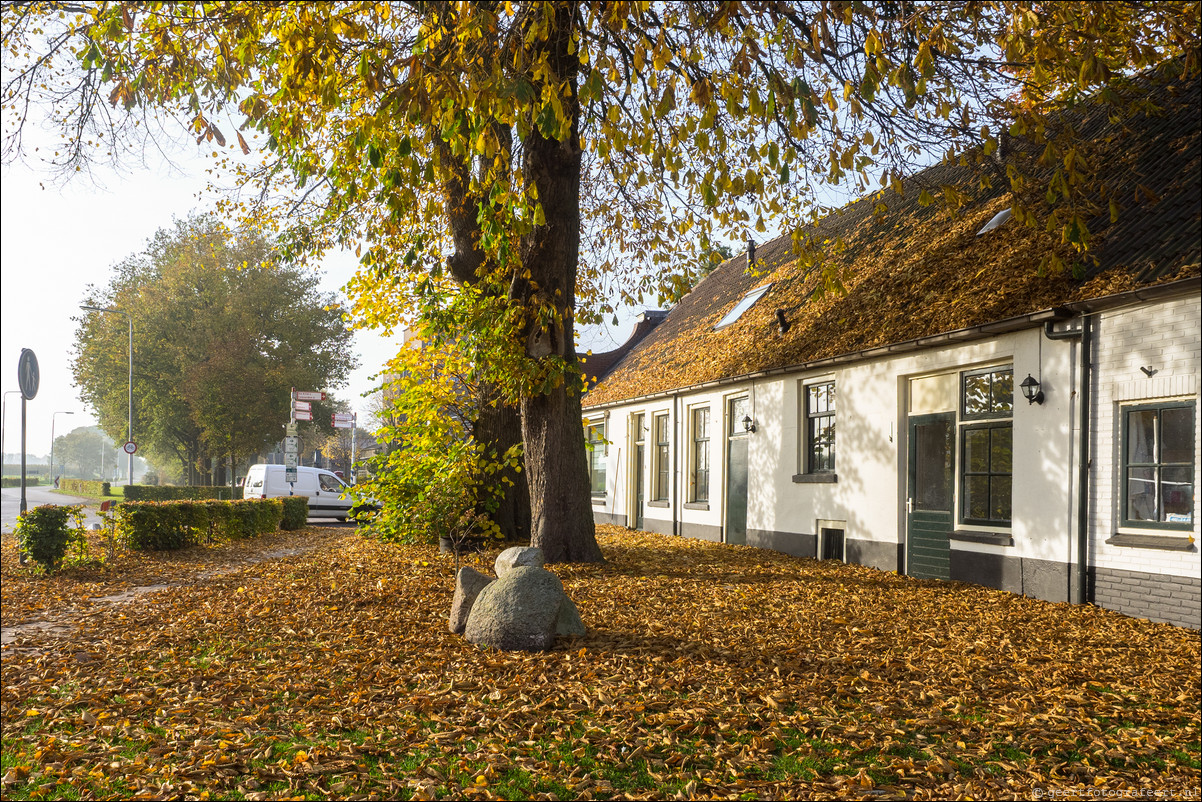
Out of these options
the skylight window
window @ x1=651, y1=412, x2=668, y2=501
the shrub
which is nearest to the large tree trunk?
the shrub

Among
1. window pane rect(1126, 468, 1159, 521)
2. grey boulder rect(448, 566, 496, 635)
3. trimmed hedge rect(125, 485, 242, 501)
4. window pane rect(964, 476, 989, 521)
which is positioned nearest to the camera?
grey boulder rect(448, 566, 496, 635)

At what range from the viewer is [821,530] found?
577 inches

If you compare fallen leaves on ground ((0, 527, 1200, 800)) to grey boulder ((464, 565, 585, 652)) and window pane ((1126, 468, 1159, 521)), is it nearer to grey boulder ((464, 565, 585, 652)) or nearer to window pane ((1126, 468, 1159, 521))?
grey boulder ((464, 565, 585, 652))

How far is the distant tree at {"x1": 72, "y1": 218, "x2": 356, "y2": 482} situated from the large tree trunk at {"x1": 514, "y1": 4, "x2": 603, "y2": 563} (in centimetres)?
2462

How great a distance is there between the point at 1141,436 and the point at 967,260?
3.89 meters

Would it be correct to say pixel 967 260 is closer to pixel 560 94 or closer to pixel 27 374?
pixel 560 94

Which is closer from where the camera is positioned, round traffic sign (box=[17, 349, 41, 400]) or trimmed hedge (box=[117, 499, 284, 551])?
Result: round traffic sign (box=[17, 349, 41, 400])

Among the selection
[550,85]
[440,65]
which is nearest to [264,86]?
[440,65]

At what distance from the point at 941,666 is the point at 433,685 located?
12.8 ft

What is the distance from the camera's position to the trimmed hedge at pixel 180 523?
49.5 feet

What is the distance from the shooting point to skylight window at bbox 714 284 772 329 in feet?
64.0

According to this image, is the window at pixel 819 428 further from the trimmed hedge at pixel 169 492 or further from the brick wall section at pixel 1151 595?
the trimmed hedge at pixel 169 492

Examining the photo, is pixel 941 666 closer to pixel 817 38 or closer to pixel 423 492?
pixel 817 38

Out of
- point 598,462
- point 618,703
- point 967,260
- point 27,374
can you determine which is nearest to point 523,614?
point 618,703
